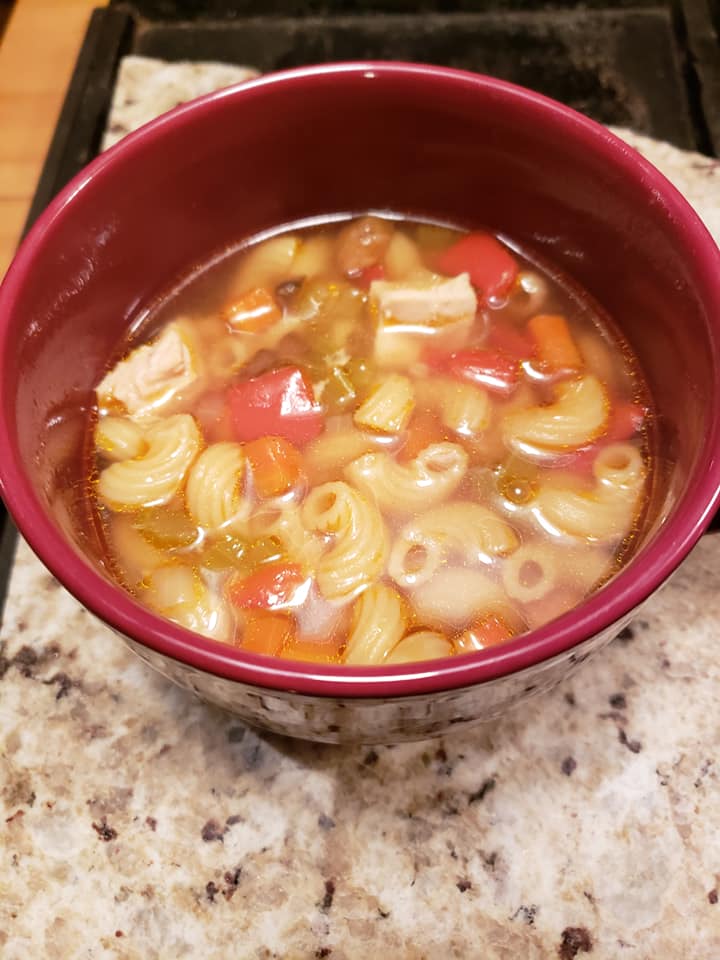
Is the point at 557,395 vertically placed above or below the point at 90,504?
above

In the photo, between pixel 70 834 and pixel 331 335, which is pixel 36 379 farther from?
pixel 70 834

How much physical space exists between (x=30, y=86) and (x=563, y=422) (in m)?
1.36

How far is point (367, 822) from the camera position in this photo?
106cm

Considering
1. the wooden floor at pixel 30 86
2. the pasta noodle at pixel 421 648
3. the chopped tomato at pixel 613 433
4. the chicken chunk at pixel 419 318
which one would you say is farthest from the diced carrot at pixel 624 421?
the wooden floor at pixel 30 86

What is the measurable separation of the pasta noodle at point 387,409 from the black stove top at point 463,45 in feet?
2.60

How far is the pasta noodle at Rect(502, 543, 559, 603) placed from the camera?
1.08 meters

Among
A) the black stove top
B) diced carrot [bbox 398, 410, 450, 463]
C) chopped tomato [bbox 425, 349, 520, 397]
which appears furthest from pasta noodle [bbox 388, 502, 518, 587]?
the black stove top

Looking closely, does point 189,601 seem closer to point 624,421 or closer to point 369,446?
point 369,446

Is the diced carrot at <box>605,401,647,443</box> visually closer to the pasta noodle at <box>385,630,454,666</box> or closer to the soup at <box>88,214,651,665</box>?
the soup at <box>88,214,651,665</box>

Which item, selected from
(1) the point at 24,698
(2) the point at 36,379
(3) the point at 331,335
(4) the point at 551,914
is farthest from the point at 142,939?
(3) the point at 331,335

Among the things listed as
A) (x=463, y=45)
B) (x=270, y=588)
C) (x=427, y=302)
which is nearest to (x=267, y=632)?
(x=270, y=588)

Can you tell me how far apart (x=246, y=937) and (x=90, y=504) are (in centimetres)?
55

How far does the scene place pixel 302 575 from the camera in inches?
43.7

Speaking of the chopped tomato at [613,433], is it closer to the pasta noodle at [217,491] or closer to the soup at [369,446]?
the soup at [369,446]
